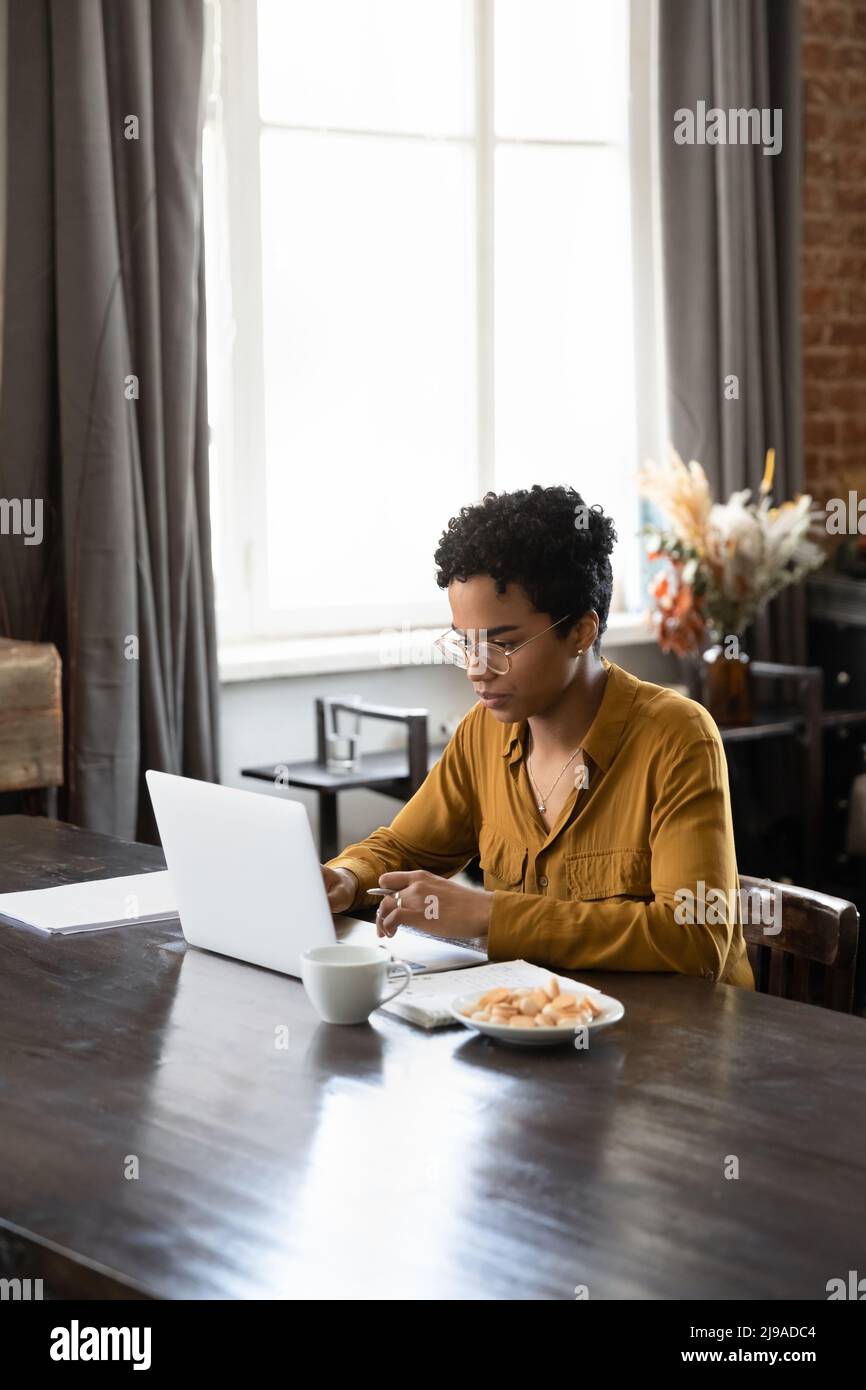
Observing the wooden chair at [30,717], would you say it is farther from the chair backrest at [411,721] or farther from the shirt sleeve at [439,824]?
the shirt sleeve at [439,824]

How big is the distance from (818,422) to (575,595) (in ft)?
10.8

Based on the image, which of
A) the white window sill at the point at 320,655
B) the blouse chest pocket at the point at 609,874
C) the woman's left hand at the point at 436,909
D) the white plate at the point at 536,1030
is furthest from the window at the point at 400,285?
the white plate at the point at 536,1030

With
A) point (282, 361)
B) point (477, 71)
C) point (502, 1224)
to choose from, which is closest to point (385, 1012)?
point (502, 1224)

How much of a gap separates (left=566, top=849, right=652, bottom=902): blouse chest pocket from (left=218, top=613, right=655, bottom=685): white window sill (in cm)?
206

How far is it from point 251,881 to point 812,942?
2.15ft

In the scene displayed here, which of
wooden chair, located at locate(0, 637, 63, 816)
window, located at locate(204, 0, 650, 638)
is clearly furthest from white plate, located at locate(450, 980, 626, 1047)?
window, located at locate(204, 0, 650, 638)

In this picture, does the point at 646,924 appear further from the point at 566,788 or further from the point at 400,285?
the point at 400,285

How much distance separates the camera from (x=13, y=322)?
3582 millimetres

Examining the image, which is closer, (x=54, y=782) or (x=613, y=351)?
(x=54, y=782)

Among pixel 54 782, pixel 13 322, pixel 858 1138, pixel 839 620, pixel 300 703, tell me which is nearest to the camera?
pixel 858 1138

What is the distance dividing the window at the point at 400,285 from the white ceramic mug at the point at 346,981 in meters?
2.64

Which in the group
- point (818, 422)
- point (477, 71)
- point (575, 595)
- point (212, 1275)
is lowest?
point (212, 1275)

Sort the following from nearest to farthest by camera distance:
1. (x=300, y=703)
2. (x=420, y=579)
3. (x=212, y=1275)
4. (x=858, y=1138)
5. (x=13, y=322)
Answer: (x=212, y=1275) < (x=858, y=1138) < (x=13, y=322) < (x=300, y=703) < (x=420, y=579)

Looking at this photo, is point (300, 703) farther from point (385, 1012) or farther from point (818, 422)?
point (385, 1012)
